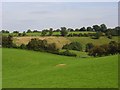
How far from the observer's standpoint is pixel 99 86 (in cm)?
2520

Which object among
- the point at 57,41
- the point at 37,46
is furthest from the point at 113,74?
the point at 57,41

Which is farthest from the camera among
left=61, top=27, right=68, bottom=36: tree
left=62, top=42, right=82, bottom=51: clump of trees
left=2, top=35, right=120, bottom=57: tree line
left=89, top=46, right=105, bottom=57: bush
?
left=61, top=27, right=68, bottom=36: tree

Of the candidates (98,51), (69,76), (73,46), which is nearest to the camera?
(69,76)

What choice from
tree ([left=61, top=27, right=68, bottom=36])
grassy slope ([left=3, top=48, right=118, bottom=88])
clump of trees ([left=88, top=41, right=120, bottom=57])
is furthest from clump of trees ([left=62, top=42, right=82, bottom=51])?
grassy slope ([left=3, top=48, right=118, bottom=88])

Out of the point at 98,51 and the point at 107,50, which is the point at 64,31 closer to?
the point at 98,51

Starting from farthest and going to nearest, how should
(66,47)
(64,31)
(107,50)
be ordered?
(64,31), (66,47), (107,50)

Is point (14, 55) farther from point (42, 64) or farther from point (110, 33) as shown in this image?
point (110, 33)

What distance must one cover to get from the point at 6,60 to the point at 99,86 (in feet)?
131

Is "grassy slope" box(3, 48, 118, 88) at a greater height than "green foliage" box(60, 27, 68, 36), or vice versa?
"green foliage" box(60, 27, 68, 36)

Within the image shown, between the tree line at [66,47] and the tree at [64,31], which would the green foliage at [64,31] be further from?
the tree line at [66,47]

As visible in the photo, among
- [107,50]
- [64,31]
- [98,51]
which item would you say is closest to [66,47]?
[98,51]

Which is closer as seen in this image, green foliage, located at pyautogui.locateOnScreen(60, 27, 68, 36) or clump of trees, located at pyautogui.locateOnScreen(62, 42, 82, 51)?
clump of trees, located at pyautogui.locateOnScreen(62, 42, 82, 51)

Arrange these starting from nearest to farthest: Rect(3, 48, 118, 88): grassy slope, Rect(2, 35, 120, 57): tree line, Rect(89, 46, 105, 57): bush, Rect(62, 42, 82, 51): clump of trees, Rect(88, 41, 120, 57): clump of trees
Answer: Rect(3, 48, 118, 88): grassy slope < Rect(88, 41, 120, 57): clump of trees < Rect(2, 35, 120, 57): tree line < Rect(89, 46, 105, 57): bush < Rect(62, 42, 82, 51): clump of trees

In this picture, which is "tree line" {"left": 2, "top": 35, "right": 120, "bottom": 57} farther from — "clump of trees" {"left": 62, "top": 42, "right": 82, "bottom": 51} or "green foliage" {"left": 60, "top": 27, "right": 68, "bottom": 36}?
"green foliage" {"left": 60, "top": 27, "right": 68, "bottom": 36}
